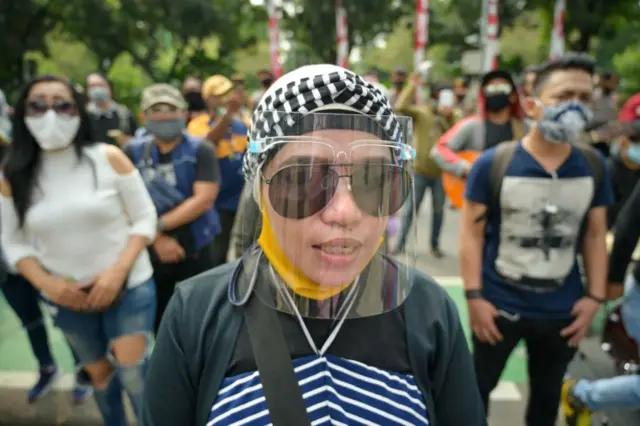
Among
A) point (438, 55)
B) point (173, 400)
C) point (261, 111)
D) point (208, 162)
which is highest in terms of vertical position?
point (438, 55)

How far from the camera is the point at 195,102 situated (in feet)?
18.3

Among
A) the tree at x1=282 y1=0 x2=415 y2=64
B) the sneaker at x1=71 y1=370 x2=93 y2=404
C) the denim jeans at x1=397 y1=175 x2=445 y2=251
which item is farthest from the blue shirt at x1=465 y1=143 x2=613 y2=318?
the tree at x1=282 y1=0 x2=415 y2=64

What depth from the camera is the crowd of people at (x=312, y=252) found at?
1.12 metres

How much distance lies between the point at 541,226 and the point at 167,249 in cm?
197

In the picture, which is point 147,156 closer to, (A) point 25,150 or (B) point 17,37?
(A) point 25,150

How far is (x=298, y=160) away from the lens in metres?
1.11

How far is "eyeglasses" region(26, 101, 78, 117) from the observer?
7.33ft

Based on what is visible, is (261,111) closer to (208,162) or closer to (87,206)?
(87,206)

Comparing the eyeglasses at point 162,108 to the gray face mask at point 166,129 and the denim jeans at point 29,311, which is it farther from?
the denim jeans at point 29,311

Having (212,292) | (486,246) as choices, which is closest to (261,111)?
(212,292)

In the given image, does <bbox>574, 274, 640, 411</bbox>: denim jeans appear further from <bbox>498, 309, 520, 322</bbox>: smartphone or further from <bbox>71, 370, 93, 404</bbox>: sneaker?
<bbox>71, 370, 93, 404</bbox>: sneaker

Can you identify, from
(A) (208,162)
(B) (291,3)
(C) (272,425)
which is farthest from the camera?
(B) (291,3)

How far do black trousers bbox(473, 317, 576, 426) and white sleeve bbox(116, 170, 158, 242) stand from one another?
1.57 metres

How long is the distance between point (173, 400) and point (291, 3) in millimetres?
31589
